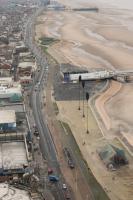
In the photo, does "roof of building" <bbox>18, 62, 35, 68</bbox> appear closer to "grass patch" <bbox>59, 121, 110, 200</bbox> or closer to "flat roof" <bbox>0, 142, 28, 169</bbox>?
"grass patch" <bbox>59, 121, 110, 200</bbox>

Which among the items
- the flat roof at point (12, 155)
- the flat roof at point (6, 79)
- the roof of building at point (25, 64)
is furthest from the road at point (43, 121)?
the flat roof at point (6, 79)

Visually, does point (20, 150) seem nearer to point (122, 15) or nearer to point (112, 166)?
point (112, 166)

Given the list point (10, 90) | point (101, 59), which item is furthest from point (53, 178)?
point (101, 59)

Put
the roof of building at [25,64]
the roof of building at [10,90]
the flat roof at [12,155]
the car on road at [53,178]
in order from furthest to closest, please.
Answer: the roof of building at [25,64]
the roof of building at [10,90]
the flat roof at [12,155]
the car on road at [53,178]

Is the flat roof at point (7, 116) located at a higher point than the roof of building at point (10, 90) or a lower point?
higher

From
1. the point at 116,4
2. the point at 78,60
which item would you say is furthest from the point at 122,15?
the point at 78,60

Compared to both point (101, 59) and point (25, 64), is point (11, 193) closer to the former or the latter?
point (25, 64)

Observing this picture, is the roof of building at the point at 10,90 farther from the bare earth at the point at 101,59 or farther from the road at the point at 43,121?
the bare earth at the point at 101,59
